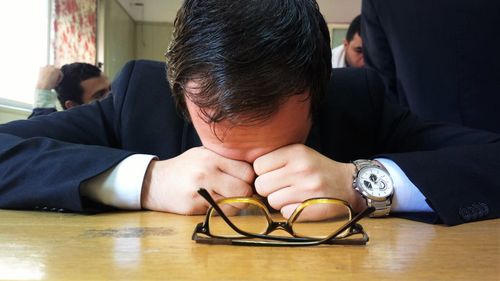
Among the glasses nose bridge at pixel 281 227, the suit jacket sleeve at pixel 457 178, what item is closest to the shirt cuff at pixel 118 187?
the glasses nose bridge at pixel 281 227

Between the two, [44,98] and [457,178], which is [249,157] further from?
[44,98]

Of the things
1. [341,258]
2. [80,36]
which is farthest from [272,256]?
[80,36]

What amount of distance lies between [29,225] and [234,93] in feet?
0.86

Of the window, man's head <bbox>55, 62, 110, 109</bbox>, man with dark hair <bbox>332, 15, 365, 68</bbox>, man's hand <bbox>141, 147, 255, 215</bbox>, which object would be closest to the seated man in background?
man's head <bbox>55, 62, 110, 109</bbox>

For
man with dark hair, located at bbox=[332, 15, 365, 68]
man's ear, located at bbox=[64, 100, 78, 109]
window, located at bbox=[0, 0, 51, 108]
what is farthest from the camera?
window, located at bbox=[0, 0, 51, 108]

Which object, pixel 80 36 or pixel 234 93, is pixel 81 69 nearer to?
pixel 80 36

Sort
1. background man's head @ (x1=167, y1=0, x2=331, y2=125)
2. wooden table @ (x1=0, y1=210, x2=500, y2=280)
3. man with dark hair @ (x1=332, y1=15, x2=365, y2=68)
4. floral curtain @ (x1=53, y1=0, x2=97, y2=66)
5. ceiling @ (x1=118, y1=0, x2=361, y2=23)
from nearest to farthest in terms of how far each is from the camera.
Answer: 1. wooden table @ (x1=0, y1=210, x2=500, y2=280)
2. background man's head @ (x1=167, y1=0, x2=331, y2=125)
3. man with dark hair @ (x1=332, y1=15, x2=365, y2=68)
4. floral curtain @ (x1=53, y1=0, x2=97, y2=66)
5. ceiling @ (x1=118, y1=0, x2=361, y2=23)

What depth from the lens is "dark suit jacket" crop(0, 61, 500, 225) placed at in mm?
645

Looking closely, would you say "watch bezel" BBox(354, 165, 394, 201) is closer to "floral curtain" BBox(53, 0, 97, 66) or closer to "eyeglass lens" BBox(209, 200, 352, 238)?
A: "eyeglass lens" BBox(209, 200, 352, 238)

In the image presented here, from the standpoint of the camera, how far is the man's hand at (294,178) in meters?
0.61

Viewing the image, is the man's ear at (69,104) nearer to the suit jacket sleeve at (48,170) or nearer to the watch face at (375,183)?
the suit jacket sleeve at (48,170)

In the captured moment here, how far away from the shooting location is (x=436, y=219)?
60cm

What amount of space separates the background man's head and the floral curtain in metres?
3.47

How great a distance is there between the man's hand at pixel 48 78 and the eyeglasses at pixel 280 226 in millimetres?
2403
